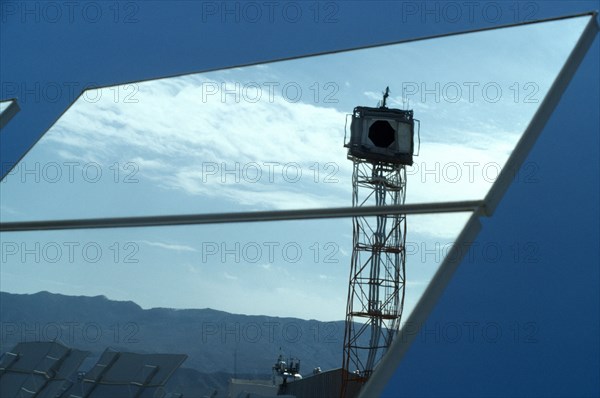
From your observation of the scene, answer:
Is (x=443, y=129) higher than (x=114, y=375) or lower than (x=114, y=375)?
higher

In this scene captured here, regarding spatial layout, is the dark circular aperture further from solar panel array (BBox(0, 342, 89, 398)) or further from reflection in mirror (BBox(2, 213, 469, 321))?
solar panel array (BBox(0, 342, 89, 398))

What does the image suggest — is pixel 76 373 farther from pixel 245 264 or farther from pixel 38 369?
pixel 245 264

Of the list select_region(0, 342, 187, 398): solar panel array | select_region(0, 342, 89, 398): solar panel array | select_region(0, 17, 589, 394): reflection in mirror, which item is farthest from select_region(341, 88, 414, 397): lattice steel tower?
select_region(0, 342, 89, 398): solar panel array

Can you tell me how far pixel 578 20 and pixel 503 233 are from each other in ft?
3.91

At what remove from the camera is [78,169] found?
7.73 ft

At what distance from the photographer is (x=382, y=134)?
1742 mm

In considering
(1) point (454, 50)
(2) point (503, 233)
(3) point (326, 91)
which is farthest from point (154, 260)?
(2) point (503, 233)

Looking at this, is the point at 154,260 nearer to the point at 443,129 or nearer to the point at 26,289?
the point at 26,289

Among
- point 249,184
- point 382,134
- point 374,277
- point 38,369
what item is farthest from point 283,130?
point 38,369

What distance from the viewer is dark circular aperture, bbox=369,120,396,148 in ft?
5.57

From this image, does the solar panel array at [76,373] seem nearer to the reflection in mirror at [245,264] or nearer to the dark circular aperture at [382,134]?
the reflection in mirror at [245,264]

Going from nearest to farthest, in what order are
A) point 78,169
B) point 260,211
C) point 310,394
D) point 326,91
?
point 310,394, point 260,211, point 326,91, point 78,169

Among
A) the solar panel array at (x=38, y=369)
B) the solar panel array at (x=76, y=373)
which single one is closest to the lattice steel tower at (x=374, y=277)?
the solar panel array at (x=76, y=373)

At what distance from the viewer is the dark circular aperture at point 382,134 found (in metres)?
1.70
